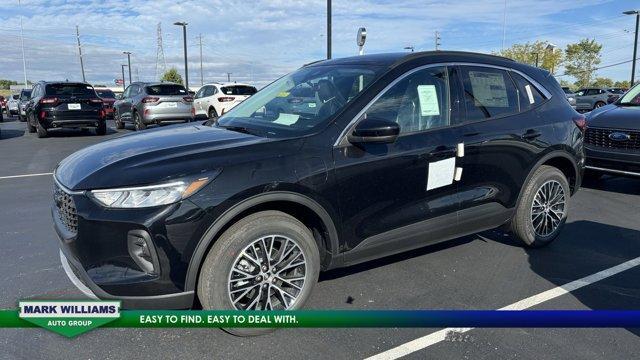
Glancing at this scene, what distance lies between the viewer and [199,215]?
278 centimetres

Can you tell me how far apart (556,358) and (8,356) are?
10.5 ft

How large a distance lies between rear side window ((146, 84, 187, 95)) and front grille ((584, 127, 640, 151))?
488 inches

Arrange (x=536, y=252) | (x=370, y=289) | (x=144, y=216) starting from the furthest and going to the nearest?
(x=536, y=252) < (x=370, y=289) < (x=144, y=216)

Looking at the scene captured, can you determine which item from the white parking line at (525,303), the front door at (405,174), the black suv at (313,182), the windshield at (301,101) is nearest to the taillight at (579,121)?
the black suv at (313,182)

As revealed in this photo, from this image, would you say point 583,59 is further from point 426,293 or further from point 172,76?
point 426,293

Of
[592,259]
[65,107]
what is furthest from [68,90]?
[592,259]

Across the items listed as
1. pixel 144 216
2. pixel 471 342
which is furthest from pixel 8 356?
pixel 471 342

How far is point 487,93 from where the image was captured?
4250 mm

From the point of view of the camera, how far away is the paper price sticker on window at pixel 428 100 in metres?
3.80

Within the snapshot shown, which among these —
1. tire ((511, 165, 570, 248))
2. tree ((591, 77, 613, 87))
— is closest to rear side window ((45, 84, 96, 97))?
tire ((511, 165, 570, 248))

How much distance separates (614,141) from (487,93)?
379 centimetres

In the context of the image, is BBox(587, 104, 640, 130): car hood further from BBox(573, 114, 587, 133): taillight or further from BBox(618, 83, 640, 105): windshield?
BBox(573, 114, 587, 133): taillight

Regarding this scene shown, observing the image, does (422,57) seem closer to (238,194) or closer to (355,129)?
(355,129)

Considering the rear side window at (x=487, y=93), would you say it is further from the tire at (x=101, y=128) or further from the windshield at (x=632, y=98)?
the tire at (x=101, y=128)
